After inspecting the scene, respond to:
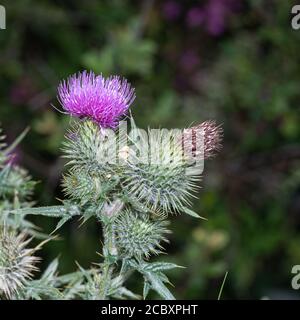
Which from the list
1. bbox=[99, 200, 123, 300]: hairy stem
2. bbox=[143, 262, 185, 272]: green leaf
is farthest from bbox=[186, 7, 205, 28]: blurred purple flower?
bbox=[143, 262, 185, 272]: green leaf

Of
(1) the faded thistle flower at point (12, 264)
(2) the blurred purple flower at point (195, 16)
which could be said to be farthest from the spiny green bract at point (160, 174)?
(2) the blurred purple flower at point (195, 16)

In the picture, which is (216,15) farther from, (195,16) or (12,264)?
(12,264)

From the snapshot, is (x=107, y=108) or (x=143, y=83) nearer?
(x=107, y=108)

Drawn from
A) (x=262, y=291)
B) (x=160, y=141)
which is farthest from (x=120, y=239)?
(x=262, y=291)

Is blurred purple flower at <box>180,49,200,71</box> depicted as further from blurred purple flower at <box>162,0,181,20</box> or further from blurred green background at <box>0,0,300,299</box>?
blurred purple flower at <box>162,0,181,20</box>

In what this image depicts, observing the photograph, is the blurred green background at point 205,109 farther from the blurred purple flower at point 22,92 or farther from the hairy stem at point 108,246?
the hairy stem at point 108,246

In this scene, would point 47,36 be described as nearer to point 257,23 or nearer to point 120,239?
point 257,23
